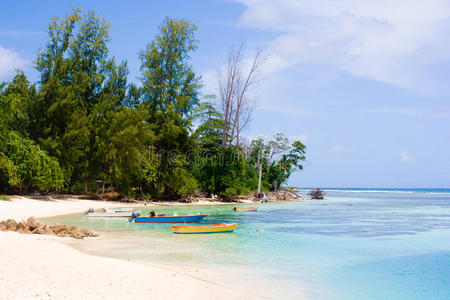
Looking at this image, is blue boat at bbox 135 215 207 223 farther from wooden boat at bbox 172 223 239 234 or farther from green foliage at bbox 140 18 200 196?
green foliage at bbox 140 18 200 196

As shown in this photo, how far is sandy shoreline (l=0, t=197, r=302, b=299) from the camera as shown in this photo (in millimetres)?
7410

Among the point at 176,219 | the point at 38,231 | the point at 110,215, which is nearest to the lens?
the point at 38,231

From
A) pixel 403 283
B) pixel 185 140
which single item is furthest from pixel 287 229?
pixel 185 140

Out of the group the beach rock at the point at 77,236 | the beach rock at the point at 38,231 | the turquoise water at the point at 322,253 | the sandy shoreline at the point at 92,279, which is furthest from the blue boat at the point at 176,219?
the sandy shoreline at the point at 92,279

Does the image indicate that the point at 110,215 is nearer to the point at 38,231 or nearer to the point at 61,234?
the point at 61,234

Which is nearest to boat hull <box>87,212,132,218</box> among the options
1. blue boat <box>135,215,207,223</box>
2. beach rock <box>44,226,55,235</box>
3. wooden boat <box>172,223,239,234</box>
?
blue boat <box>135,215,207,223</box>

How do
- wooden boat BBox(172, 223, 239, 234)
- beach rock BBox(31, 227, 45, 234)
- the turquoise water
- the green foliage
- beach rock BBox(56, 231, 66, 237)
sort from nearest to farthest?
the turquoise water → beach rock BBox(31, 227, 45, 234) → beach rock BBox(56, 231, 66, 237) → wooden boat BBox(172, 223, 239, 234) → the green foliage

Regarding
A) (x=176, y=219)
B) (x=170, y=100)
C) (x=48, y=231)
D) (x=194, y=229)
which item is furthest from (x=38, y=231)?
(x=170, y=100)

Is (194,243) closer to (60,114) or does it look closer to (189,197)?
(60,114)

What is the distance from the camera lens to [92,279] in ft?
27.7

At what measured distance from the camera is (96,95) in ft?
128

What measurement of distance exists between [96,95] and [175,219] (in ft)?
66.6

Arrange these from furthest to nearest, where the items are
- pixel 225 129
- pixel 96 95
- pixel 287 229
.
A: pixel 225 129
pixel 96 95
pixel 287 229

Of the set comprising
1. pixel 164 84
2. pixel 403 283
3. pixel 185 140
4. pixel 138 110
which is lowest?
pixel 403 283
